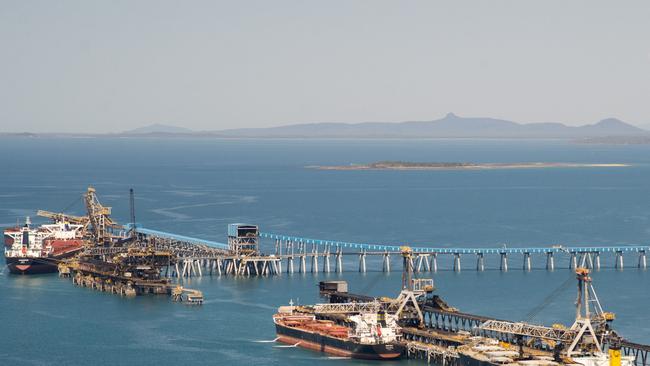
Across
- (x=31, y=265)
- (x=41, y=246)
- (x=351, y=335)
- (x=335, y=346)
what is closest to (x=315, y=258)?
(x=31, y=265)

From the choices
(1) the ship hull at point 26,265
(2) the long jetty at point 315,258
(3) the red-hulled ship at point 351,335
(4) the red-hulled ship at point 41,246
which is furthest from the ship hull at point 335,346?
(4) the red-hulled ship at point 41,246

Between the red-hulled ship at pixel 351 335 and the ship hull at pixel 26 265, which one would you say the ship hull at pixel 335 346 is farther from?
the ship hull at pixel 26 265

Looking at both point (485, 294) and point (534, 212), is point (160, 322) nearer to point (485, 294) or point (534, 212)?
point (485, 294)

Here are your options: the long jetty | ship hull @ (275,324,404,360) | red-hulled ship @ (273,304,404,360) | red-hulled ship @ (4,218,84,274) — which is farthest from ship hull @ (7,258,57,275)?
ship hull @ (275,324,404,360)

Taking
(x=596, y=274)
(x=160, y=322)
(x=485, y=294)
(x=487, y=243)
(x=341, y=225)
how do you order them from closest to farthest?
1. (x=160, y=322)
2. (x=485, y=294)
3. (x=596, y=274)
4. (x=487, y=243)
5. (x=341, y=225)

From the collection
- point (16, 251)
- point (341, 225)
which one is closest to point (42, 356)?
point (16, 251)

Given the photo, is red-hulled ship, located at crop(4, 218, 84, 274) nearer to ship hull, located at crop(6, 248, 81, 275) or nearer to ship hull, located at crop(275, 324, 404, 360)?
ship hull, located at crop(6, 248, 81, 275)
